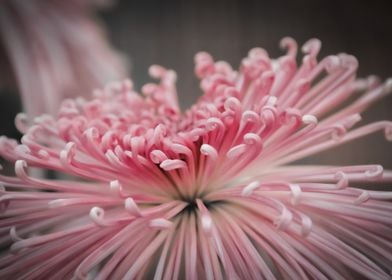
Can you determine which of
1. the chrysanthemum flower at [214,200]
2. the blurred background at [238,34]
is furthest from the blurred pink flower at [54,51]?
the chrysanthemum flower at [214,200]

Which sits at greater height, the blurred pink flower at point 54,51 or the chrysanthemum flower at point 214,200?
the blurred pink flower at point 54,51

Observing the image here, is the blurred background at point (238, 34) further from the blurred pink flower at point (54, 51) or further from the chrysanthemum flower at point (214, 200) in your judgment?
the chrysanthemum flower at point (214, 200)

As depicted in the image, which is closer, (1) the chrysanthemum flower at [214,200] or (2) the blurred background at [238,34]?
(1) the chrysanthemum flower at [214,200]

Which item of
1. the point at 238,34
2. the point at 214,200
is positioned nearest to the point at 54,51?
the point at 238,34

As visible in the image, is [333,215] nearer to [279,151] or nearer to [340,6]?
[279,151]

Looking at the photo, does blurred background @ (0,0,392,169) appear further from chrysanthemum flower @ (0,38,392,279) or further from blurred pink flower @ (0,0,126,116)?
chrysanthemum flower @ (0,38,392,279)

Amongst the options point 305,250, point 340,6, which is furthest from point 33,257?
point 340,6
